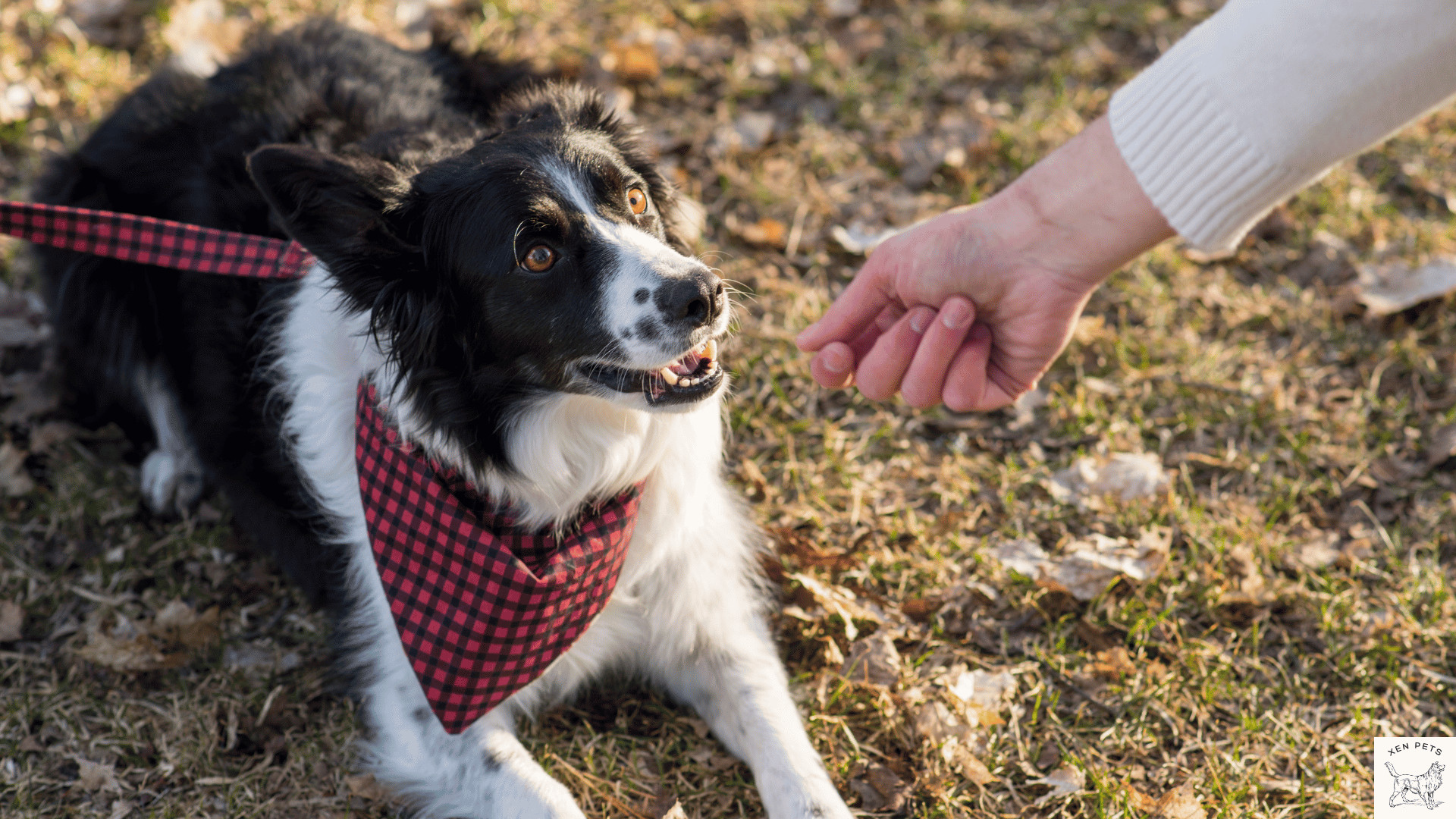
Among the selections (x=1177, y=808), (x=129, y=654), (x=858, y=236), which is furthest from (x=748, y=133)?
(x=1177, y=808)

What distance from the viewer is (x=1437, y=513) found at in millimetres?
3582

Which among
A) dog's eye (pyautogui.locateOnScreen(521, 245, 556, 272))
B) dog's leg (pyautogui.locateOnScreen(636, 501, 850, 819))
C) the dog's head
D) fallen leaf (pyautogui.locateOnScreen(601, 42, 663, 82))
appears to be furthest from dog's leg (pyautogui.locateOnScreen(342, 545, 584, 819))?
fallen leaf (pyautogui.locateOnScreen(601, 42, 663, 82))

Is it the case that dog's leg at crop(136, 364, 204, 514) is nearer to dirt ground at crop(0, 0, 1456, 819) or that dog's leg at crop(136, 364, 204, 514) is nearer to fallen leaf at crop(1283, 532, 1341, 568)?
dirt ground at crop(0, 0, 1456, 819)

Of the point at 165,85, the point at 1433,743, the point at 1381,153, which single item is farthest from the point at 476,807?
the point at 1381,153

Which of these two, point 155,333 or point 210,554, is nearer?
point 210,554

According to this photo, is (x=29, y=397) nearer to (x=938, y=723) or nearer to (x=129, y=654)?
(x=129, y=654)

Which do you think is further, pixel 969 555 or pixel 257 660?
pixel 969 555

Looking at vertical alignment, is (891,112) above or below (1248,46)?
below

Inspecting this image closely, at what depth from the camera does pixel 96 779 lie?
3.04m

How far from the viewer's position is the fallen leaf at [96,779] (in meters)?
3.03

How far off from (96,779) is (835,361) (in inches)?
101

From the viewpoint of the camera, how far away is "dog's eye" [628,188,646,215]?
2.93 metres

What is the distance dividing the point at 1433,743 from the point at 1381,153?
3.52 metres

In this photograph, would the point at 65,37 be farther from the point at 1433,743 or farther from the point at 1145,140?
the point at 1433,743
